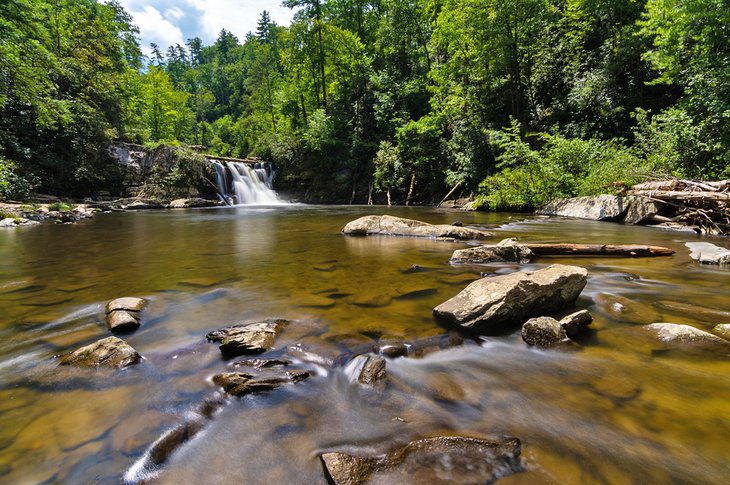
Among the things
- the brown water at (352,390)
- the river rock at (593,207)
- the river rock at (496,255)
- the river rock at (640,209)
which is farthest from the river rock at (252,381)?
the river rock at (593,207)

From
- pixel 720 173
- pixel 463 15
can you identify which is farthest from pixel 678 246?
pixel 463 15

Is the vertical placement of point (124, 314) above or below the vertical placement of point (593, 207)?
below

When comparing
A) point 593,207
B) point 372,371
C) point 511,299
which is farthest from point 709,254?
point 593,207

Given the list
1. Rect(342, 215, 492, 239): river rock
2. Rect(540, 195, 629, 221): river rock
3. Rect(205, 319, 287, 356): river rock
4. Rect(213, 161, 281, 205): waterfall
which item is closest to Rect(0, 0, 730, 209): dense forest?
Rect(540, 195, 629, 221): river rock

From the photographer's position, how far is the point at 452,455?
1.68 m

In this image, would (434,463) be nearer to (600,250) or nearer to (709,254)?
(600,250)

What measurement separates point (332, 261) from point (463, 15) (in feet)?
69.5

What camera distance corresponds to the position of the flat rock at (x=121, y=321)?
10.8 ft

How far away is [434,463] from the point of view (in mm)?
1637

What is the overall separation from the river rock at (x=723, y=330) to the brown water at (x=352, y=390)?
124 millimetres

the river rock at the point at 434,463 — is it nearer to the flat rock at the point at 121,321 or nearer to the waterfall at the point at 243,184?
the flat rock at the point at 121,321

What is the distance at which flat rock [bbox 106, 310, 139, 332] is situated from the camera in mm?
3279

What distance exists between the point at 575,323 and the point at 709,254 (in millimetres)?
4736

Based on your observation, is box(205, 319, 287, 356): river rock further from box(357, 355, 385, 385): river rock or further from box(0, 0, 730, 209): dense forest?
box(0, 0, 730, 209): dense forest
